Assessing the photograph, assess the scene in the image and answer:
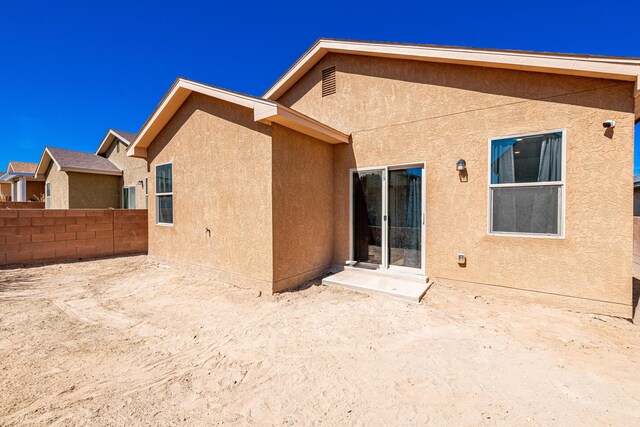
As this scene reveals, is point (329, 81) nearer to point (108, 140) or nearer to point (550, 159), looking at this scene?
point (550, 159)

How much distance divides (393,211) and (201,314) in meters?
4.54

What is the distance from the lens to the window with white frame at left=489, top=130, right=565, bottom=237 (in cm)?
461

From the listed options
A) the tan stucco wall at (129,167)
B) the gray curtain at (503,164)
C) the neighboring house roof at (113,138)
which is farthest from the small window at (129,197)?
the gray curtain at (503,164)

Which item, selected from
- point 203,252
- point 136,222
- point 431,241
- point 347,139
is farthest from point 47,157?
point 431,241

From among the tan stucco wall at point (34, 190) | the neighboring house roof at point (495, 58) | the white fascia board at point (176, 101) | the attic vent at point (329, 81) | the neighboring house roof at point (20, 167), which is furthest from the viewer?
the neighboring house roof at point (20, 167)

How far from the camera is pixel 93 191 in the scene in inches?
563

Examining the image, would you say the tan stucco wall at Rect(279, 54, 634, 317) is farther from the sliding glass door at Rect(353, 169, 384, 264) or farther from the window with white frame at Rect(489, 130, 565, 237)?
the sliding glass door at Rect(353, 169, 384, 264)

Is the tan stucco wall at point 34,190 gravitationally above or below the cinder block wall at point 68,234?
above

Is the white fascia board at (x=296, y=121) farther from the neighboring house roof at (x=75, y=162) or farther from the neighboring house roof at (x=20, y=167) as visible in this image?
the neighboring house roof at (x=20, y=167)

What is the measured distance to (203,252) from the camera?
6637mm

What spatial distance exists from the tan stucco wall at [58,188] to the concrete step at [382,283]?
15.1 m

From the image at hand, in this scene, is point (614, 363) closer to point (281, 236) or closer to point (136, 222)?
point (281, 236)

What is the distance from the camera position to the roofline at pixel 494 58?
4.05 m

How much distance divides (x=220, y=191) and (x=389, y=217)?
4.07m
